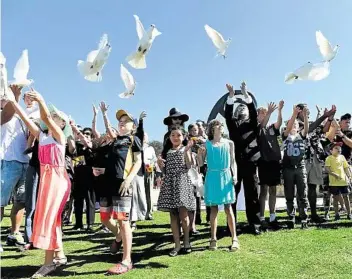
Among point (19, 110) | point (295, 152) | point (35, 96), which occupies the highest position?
point (35, 96)

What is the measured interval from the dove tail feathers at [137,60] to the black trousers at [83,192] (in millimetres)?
3497

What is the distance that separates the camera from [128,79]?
5.59m

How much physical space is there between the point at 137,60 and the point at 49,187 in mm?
1992

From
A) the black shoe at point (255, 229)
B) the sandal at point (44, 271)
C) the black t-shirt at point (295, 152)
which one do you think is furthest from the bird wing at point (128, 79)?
the black t-shirt at point (295, 152)

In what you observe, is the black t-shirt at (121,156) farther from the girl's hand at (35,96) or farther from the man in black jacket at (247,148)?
the man in black jacket at (247,148)

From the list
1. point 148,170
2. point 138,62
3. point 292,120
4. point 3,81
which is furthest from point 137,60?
point 148,170

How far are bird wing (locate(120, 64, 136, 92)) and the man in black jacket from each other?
1.71 metres

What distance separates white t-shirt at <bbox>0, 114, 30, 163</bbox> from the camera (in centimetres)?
596

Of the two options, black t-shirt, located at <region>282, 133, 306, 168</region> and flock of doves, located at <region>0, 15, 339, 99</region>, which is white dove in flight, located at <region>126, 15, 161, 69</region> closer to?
flock of doves, located at <region>0, 15, 339, 99</region>

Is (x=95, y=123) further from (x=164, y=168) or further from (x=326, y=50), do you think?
(x=326, y=50)

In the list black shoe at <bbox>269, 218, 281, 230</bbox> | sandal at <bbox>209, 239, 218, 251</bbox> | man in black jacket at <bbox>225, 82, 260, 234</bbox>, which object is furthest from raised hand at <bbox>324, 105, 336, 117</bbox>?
sandal at <bbox>209, 239, 218, 251</bbox>

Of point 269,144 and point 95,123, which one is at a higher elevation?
point 95,123

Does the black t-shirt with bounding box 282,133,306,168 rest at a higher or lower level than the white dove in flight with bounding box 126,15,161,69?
lower

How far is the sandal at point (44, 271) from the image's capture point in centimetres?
454
